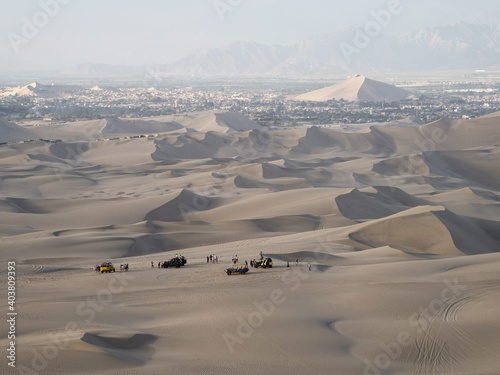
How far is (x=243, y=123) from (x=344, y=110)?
29856 mm

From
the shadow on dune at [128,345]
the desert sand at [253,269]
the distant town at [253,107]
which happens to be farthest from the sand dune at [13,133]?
the shadow on dune at [128,345]

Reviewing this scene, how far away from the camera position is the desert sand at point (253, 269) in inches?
590

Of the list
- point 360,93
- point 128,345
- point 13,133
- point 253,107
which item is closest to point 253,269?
point 128,345

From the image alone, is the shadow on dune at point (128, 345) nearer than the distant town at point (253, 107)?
Yes

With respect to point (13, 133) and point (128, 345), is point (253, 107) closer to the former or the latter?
point (13, 133)

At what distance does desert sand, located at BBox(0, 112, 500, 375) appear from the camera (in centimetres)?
1499

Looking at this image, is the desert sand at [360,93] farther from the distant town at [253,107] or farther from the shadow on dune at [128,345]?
the shadow on dune at [128,345]

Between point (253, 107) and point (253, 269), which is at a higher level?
point (253, 269)

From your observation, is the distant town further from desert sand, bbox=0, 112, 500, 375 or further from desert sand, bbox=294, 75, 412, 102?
desert sand, bbox=0, 112, 500, 375

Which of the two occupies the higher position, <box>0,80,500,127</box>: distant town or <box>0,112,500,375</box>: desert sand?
<box>0,112,500,375</box>: desert sand

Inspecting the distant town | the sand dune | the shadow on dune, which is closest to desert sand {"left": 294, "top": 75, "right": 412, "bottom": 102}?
the distant town

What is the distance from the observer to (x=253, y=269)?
22781mm

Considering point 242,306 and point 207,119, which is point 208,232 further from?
point 207,119

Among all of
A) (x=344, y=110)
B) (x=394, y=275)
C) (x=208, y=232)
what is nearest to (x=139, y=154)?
(x=208, y=232)
